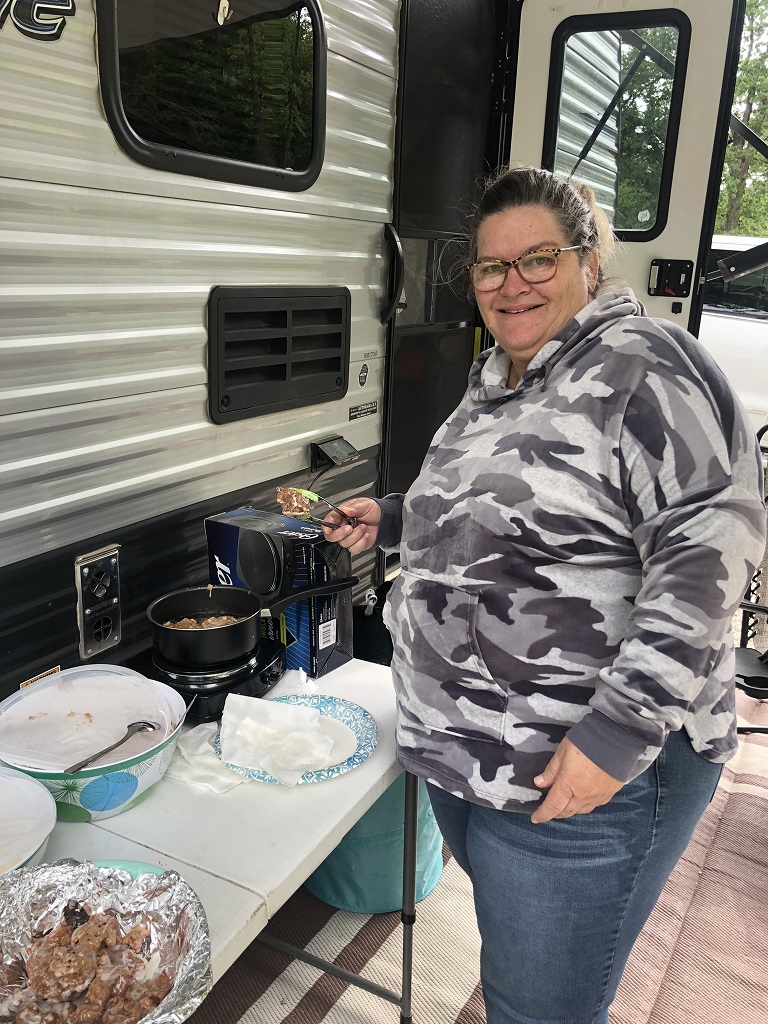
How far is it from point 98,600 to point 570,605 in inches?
39.8

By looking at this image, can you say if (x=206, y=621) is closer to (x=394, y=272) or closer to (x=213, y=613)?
(x=213, y=613)

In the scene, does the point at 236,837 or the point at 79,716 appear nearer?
the point at 236,837

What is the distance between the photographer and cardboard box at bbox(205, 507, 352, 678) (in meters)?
1.94

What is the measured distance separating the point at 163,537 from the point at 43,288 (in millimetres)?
634

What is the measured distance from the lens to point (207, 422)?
2.05 m

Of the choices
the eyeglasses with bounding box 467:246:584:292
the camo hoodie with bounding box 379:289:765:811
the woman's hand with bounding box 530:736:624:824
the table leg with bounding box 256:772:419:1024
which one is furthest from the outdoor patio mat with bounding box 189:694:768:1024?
the eyeglasses with bounding box 467:246:584:292

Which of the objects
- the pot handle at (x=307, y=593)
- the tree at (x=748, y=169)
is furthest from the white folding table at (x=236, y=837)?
the tree at (x=748, y=169)

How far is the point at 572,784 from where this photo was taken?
123 cm

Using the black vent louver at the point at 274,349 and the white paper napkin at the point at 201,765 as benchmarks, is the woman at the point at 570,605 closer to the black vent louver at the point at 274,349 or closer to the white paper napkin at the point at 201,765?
the white paper napkin at the point at 201,765

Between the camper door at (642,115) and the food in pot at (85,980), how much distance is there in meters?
2.80

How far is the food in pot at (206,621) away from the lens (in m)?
1.83

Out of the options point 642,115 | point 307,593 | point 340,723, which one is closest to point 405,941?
point 340,723

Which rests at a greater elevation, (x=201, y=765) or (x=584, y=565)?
(x=584, y=565)

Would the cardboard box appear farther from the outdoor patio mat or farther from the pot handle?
the outdoor patio mat
